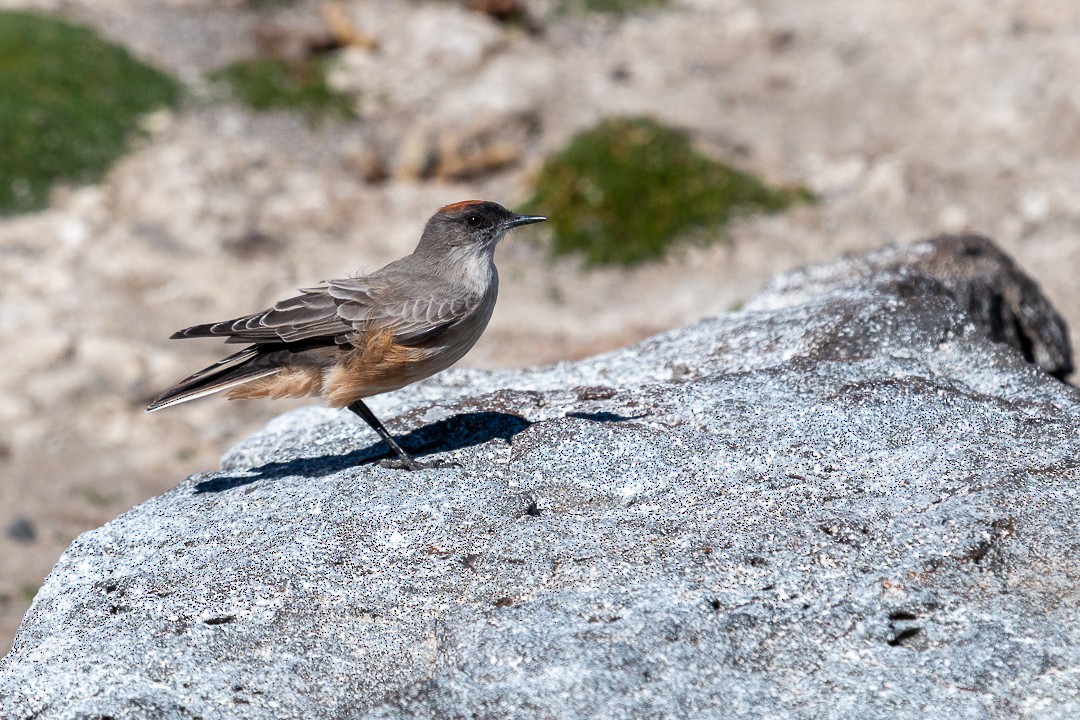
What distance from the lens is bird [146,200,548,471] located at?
245 inches

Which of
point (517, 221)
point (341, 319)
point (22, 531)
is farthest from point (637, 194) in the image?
point (341, 319)

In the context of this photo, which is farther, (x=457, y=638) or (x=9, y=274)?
(x=9, y=274)

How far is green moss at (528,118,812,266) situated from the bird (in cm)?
909

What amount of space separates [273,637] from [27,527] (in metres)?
7.46

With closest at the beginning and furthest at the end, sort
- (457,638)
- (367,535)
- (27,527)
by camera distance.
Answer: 1. (457,638)
2. (367,535)
3. (27,527)

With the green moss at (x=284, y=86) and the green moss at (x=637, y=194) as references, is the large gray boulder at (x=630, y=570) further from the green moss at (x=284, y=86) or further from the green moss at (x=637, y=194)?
the green moss at (x=284, y=86)

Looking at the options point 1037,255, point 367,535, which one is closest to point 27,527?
point 367,535

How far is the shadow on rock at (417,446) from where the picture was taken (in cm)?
618

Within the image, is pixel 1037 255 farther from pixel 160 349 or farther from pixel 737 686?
pixel 737 686

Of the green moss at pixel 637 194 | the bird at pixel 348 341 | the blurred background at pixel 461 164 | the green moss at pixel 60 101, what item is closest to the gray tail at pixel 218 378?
the bird at pixel 348 341

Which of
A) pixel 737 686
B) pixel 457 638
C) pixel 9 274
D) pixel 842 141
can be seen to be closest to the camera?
pixel 737 686

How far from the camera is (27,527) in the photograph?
441 inches

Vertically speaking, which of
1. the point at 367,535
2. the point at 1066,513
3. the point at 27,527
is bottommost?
the point at 27,527

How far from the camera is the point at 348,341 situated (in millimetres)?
6312
